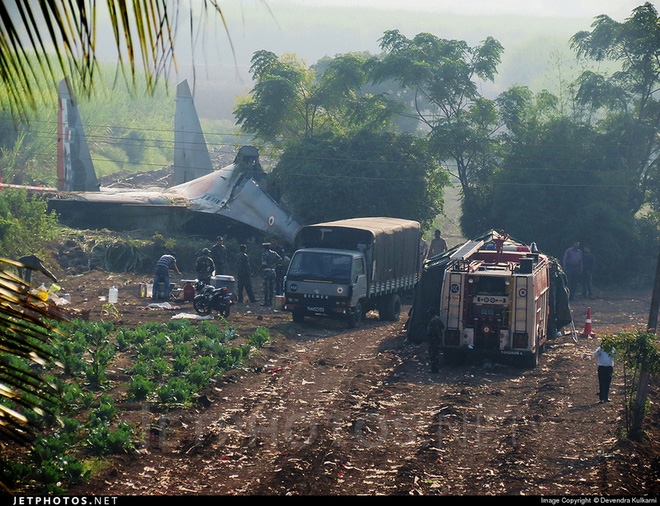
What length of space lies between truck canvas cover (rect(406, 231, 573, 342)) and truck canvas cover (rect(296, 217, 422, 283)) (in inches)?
98.5

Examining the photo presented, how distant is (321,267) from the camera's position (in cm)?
2077

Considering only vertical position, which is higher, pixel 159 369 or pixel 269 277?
pixel 269 277

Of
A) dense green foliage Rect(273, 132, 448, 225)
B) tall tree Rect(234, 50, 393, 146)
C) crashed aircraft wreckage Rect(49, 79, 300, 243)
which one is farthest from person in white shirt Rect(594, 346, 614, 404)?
tall tree Rect(234, 50, 393, 146)

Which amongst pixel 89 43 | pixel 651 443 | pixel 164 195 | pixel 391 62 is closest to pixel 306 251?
pixel 651 443

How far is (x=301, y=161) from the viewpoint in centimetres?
3559

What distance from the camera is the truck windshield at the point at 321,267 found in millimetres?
20516

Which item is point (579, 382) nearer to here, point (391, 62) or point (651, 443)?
point (651, 443)

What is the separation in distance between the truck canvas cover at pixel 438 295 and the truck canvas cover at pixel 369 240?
2.50 meters

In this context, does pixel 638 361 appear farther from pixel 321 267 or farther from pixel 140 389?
pixel 321 267

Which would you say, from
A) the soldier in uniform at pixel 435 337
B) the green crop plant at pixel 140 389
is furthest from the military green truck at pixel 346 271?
the green crop plant at pixel 140 389

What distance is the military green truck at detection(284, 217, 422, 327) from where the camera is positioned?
20438mm

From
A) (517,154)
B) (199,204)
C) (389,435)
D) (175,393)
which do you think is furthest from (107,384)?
(517,154)

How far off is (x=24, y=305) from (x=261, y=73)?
42791 mm

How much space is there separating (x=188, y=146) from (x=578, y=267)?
87.4 ft
